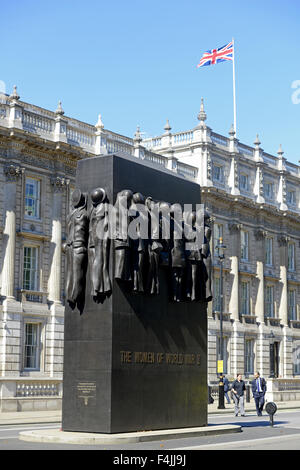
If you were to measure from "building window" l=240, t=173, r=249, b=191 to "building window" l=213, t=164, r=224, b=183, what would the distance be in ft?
9.66

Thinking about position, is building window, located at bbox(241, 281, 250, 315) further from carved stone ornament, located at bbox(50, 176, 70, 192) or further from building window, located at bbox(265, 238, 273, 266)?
carved stone ornament, located at bbox(50, 176, 70, 192)

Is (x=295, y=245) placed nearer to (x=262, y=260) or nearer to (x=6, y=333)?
(x=262, y=260)

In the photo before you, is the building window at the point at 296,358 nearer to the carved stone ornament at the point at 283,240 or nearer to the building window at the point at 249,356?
the building window at the point at 249,356

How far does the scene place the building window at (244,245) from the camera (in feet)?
201

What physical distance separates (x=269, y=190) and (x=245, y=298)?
9.99 m

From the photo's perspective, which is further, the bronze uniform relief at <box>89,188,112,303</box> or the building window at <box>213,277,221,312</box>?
the building window at <box>213,277,221,312</box>

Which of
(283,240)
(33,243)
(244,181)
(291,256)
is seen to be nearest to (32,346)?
(33,243)

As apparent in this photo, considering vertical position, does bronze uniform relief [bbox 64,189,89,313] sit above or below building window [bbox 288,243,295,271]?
below

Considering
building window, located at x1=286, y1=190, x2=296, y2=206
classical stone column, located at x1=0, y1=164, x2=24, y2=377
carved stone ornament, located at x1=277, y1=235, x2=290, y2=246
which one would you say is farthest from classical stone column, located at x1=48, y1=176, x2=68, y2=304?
building window, located at x1=286, y1=190, x2=296, y2=206

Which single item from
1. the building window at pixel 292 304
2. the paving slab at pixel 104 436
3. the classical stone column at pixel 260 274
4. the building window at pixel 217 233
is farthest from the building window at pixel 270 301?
the paving slab at pixel 104 436

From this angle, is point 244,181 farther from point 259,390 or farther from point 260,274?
point 259,390

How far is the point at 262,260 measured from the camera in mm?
62406

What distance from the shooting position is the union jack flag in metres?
53.6
